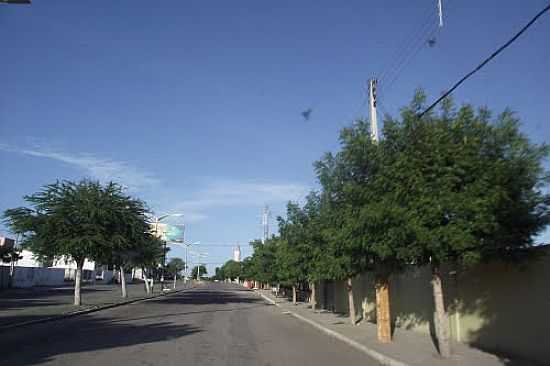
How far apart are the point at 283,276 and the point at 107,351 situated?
26044mm

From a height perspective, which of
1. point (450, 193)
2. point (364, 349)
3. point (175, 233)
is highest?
point (175, 233)

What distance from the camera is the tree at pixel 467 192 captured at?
1181 centimetres

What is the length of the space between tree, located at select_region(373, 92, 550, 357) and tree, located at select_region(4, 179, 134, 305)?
24367 mm

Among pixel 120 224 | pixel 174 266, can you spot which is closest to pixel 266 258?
pixel 120 224

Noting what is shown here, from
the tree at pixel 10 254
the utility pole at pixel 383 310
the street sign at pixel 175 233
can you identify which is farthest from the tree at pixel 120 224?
the street sign at pixel 175 233

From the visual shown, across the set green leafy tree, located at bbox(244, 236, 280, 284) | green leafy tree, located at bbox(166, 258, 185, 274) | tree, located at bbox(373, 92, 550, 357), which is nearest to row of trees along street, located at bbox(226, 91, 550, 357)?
tree, located at bbox(373, 92, 550, 357)

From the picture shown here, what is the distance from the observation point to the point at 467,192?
39.1ft

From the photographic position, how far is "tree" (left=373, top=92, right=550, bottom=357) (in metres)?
11.8

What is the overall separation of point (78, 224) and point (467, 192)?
2713 cm

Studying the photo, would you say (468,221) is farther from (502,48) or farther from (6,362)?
(6,362)

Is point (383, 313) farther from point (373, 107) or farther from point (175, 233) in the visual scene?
point (175, 233)

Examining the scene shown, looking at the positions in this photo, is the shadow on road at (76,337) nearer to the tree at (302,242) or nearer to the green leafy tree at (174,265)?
the tree at (302,242)

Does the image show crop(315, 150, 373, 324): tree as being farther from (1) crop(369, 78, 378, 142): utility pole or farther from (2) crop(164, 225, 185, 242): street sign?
(2) crop(164, 225, 185, 242): street sign

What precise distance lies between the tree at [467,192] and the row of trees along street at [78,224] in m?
24.4
